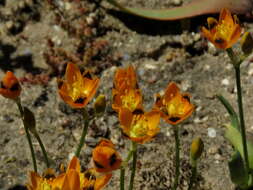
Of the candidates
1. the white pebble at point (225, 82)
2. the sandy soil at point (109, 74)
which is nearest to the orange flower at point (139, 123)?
the sandy soil at point (109, 74)

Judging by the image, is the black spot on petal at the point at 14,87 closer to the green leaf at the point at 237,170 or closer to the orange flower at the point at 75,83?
the orange flower at the point at 75,83

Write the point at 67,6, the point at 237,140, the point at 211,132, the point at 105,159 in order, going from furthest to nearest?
the point at 67,6 → the point at 211,132 → the point at 237,140 → the point at 105,159

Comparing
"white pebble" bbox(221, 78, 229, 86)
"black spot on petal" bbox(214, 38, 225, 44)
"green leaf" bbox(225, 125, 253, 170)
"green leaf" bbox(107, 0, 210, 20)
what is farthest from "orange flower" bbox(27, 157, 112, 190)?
"green leaf" bbox(107, 0, 210, 20)

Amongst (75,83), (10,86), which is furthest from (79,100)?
(10,86)

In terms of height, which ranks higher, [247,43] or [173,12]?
[173,12]

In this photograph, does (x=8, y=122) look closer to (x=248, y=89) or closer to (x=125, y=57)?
(x=125, y=57)

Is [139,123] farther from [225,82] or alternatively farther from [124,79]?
[225,82]
